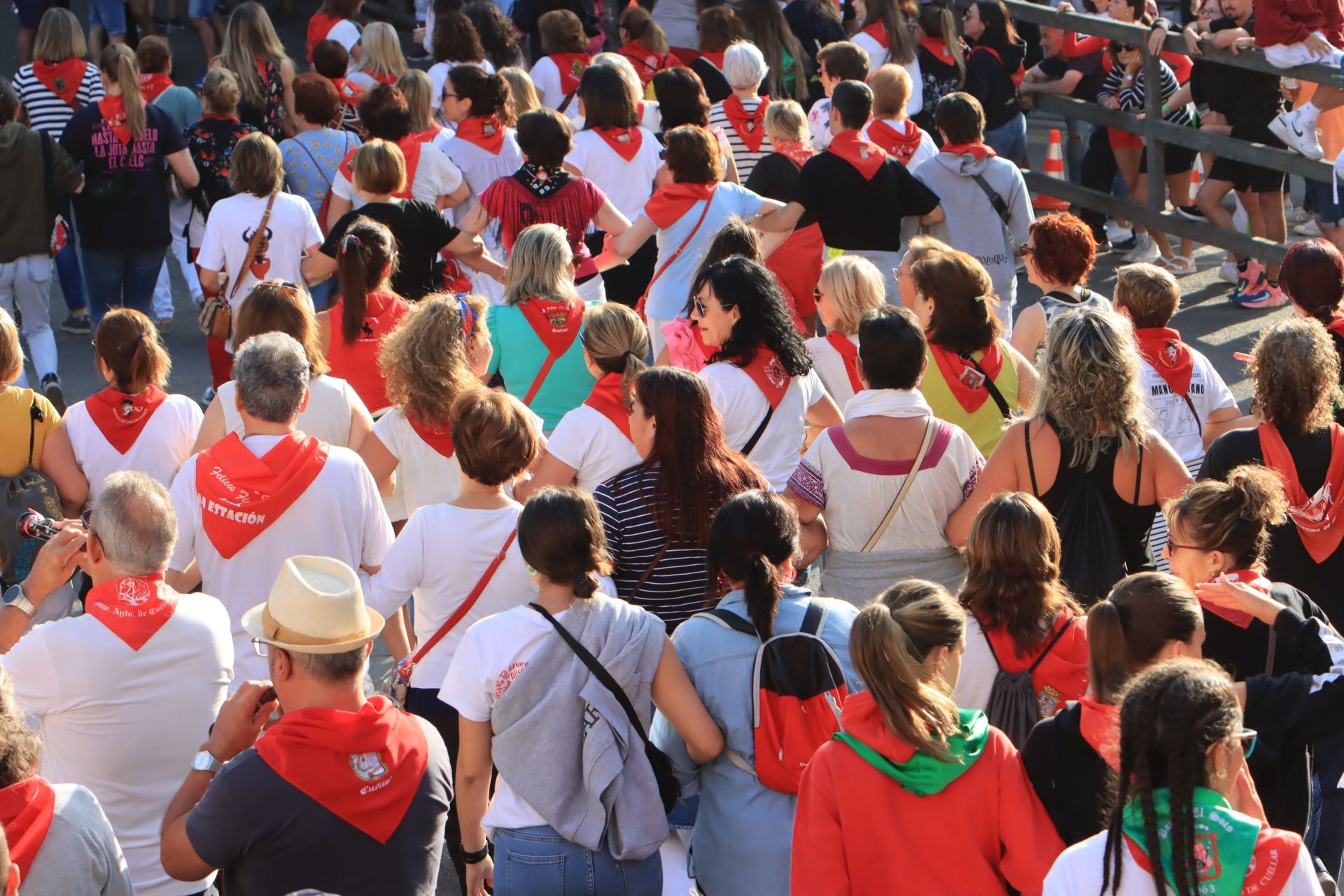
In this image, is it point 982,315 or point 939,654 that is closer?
point 939,654

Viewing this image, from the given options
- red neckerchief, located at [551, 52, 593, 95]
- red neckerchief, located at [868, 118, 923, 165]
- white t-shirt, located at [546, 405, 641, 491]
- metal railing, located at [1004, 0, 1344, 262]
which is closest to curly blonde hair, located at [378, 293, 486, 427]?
white t-shirt, located at [546, 405, 641, 491]

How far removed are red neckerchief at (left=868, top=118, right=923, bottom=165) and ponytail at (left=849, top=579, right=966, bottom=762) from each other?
18.7 feet

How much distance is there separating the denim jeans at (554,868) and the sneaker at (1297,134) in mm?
8041

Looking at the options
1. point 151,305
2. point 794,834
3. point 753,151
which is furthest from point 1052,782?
point 151,305

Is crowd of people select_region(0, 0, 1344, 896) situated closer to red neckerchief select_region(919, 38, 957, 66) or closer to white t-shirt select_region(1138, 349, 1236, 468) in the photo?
white t-shirt select_region(1138, 349, 1236, 468)

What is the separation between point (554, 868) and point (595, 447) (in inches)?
71.1

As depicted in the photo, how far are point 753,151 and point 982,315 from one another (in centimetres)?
428

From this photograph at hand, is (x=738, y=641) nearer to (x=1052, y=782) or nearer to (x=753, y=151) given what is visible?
(x=1052, y=782)

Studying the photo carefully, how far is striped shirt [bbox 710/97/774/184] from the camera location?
30.5 ft

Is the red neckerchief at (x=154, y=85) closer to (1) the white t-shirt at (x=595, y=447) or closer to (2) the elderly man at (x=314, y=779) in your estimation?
(1) the white t-shirt at (x=595, y=447)

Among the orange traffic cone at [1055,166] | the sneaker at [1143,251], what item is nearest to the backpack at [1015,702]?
the sneaker at [1143,251]

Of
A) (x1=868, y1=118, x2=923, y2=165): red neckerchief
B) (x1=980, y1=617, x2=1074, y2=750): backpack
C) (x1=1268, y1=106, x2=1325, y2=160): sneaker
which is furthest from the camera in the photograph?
(x1=1268, y1=106, x2=1325, y2=160): sneaker

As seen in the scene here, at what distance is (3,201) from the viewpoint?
8359mm

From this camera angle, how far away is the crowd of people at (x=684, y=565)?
2971 mm
